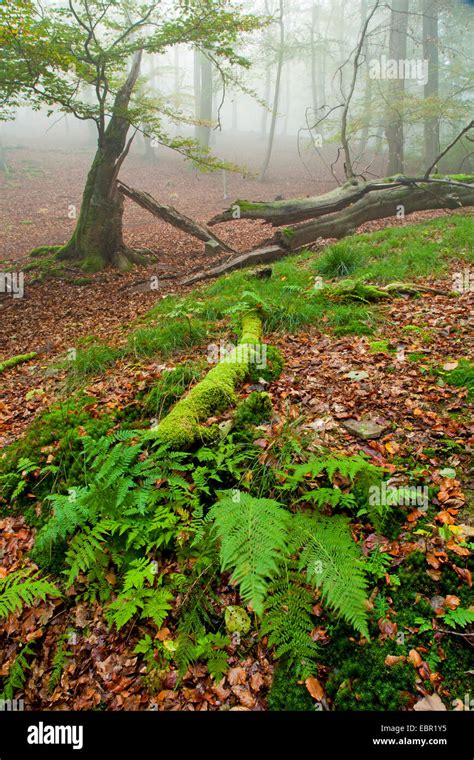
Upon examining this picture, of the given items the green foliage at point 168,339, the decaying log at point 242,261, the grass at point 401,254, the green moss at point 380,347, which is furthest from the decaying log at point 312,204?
the green moss at point 380,347

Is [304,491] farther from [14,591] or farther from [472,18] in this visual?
[472,18]

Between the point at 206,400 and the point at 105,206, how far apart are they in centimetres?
959

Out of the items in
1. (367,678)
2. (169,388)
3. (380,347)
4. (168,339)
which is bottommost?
(367,678)

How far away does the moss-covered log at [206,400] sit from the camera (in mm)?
3748

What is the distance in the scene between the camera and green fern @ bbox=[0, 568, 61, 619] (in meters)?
2.78

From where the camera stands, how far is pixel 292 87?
232ft

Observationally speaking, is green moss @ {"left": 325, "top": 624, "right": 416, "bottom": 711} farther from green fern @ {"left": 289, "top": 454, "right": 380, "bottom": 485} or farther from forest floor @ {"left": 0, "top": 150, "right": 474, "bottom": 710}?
green fern @ {"left": 289, "top": 454, "right": 380, "bottom": 485}

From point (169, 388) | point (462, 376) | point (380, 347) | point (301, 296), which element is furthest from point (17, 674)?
point (301, 296)

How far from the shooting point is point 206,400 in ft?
13.8

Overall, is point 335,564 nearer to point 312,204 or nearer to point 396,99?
point 312,204

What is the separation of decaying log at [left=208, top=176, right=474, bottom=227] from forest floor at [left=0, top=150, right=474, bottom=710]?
408 cm

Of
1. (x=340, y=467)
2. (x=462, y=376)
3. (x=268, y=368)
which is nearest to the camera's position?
(x=340, y=467)

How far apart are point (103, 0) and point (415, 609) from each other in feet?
45.6
